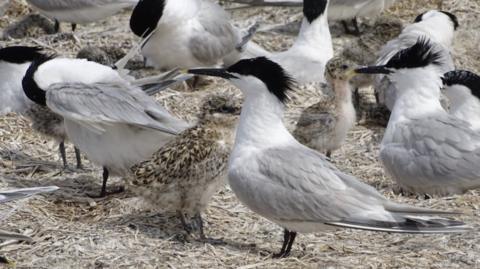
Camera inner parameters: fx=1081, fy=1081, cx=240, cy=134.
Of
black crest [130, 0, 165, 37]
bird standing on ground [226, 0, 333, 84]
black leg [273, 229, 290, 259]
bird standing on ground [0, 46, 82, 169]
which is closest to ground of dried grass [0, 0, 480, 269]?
black leg [273, 229, 290, 259]

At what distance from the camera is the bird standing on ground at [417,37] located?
7.43m

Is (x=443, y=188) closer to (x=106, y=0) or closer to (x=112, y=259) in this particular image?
(x=112, y=259)

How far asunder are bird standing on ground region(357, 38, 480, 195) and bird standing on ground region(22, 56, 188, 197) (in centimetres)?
125

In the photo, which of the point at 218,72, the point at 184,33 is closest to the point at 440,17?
the point at 184,33

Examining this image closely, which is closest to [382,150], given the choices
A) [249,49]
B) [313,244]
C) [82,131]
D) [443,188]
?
[443,188]

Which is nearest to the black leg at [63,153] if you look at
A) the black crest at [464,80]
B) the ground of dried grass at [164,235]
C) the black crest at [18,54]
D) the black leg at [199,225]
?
the ground of dried grass at [164,235]

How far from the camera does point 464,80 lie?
21.7ft

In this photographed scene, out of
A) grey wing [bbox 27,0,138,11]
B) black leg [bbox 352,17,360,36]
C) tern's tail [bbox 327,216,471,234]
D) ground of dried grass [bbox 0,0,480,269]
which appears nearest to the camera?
tern's tail [bbox 327,216,471,234]

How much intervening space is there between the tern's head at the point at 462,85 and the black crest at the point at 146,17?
7.72 feet

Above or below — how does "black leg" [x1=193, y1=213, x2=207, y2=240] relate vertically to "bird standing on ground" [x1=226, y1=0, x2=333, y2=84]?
below

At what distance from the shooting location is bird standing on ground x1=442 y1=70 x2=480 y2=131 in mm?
6633

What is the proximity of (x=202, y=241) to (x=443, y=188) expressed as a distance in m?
1.53

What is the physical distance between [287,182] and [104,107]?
1.37 m

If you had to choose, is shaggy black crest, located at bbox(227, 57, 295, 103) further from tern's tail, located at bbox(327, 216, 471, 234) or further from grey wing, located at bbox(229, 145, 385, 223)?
tern's tail, located at bbox(327, 216, 471, 234)
